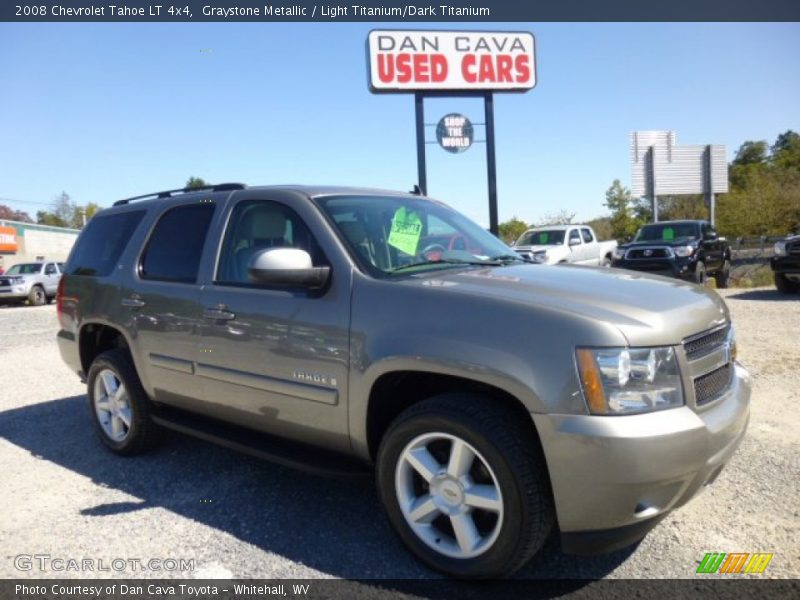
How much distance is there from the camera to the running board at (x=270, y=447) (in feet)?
9.65

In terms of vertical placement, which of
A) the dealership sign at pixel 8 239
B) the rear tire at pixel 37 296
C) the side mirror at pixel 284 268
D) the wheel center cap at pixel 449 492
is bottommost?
the rear tire at pixel 37 296

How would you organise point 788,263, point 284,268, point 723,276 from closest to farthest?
1. point 284,268
2. point 788,263
3. point 723,276

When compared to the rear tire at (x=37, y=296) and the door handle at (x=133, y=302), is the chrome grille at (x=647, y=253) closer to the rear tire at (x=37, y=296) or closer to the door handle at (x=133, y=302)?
the door handle at (x=133, y=302)

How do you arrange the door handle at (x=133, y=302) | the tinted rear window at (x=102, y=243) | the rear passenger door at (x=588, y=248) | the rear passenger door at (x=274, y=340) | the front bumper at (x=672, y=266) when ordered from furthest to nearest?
the rear passenger door at (x=588, y=248) → the front bumper at (x=672, y=266) → the tinted rear window at (x=102, y=243) → the door handle at (x=133, y=302) → the rear passenger door at (x=274, y=340)

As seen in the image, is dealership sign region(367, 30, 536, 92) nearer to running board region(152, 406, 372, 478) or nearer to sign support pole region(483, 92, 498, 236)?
sign support pole region(483, 92, 498, 236)

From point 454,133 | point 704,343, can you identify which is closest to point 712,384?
point 704,343

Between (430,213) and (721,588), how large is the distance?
8.23 feet

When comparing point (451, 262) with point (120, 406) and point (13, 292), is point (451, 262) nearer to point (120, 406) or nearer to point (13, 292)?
point (120, 406)

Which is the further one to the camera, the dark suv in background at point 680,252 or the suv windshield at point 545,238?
the suv windshield at point 545,238

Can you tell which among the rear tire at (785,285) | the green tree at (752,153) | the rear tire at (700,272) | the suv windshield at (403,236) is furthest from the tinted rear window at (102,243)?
the green tree at (752,153)

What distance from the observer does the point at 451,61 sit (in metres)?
17.0

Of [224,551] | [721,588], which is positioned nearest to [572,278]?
[721,588]

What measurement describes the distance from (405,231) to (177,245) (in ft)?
5.28

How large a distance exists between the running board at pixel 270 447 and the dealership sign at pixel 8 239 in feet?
156
